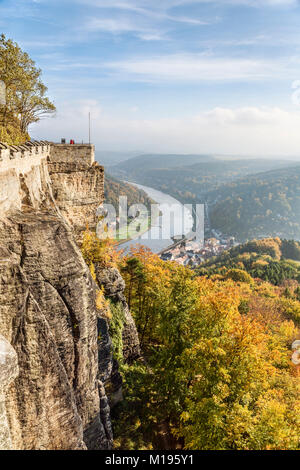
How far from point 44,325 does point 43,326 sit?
0.06 metres

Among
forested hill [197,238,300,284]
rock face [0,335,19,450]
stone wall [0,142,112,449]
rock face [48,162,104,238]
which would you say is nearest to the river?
forested hill [197,238,300,284]

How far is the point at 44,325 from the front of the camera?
10727mm

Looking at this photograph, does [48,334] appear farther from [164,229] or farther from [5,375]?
[164,229]

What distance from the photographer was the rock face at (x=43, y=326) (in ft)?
32.3

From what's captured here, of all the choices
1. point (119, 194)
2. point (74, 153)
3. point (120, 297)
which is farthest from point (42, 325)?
point (119, 194)

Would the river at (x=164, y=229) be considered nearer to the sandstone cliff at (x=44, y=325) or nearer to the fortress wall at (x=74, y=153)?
the fortress wall at (x=74, y=153)

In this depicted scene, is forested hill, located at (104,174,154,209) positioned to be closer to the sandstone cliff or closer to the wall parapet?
the wall parapet

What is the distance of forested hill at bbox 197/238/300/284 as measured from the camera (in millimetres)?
68256

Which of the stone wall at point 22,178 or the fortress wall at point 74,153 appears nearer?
the stone wall at point 22,178

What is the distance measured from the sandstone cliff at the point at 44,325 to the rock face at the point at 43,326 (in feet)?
0.11

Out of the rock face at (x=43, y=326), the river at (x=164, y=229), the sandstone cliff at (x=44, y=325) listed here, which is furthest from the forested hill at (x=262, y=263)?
the sandstone cliff at (x=44, y=325)
